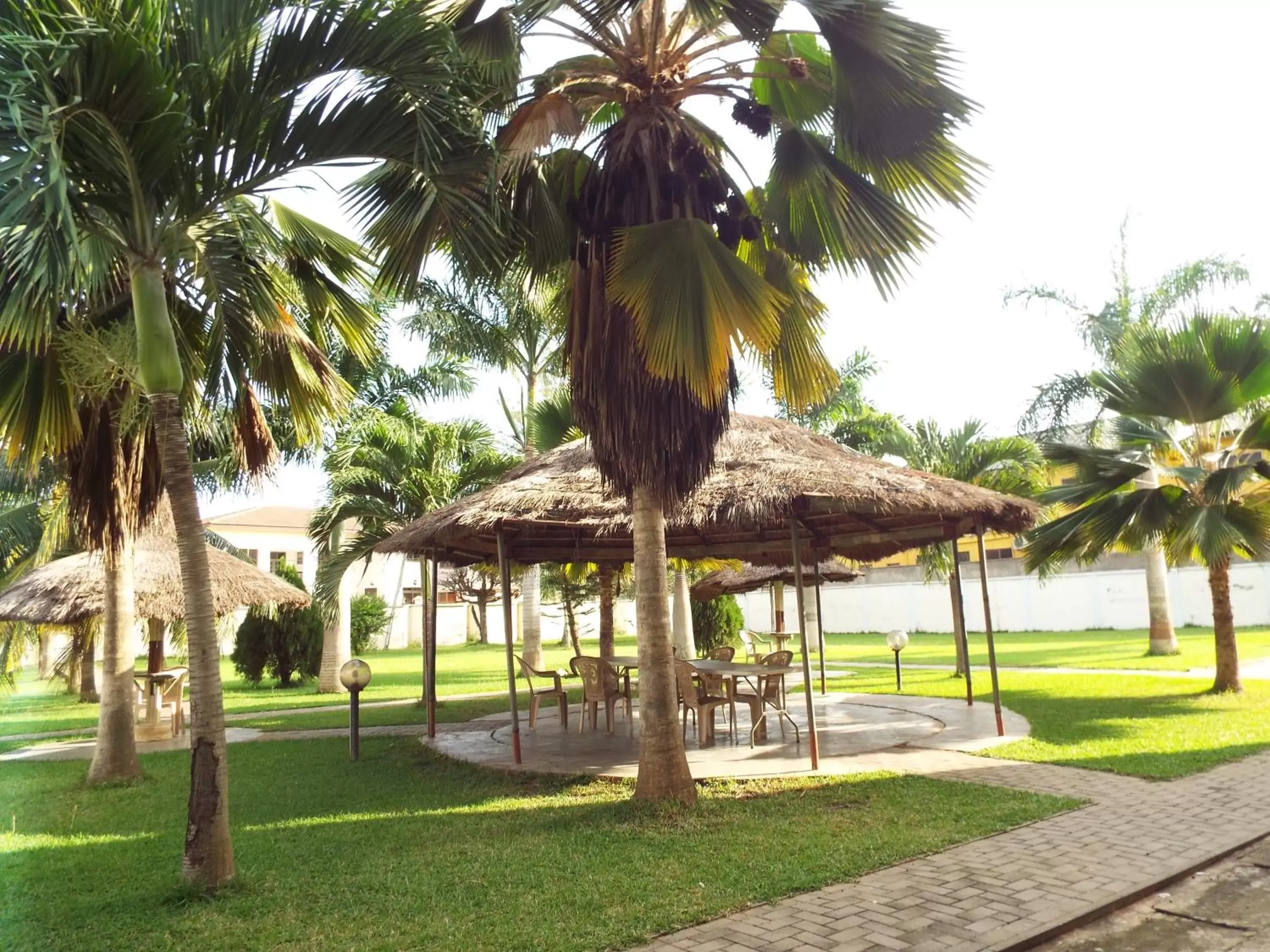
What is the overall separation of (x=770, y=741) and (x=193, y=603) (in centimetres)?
703

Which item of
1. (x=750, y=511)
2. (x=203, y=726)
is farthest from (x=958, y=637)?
(x=203, y=726)

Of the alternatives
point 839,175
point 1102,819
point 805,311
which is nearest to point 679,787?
point 1102,819

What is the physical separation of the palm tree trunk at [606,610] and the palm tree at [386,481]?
2646 millimetres

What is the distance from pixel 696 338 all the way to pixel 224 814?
168 inches

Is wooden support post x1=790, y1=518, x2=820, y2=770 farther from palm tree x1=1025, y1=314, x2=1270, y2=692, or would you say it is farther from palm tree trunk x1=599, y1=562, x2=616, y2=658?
palm tree trunk x1=599, y1=562, x2=616, y2=658

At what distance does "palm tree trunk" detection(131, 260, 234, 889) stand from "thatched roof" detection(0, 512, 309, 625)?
8.60m

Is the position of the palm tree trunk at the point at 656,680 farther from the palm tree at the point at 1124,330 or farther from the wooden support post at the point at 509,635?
the palm tree at the point at 1124,330

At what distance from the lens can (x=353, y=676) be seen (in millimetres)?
10758

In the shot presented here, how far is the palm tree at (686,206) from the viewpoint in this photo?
624 centimetres

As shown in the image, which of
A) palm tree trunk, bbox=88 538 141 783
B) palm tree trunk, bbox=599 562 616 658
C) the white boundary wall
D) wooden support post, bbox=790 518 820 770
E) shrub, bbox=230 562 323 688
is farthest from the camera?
the white boundary wall

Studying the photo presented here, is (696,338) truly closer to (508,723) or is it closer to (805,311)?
(805,311)

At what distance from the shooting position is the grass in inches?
189

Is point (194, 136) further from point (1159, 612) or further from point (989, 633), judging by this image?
point (1159, 612)

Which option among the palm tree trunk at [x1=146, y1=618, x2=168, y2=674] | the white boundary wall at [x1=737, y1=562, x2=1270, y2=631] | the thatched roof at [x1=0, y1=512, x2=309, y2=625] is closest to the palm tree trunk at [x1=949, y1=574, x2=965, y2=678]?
the white boundary wall at [x1=737, y1=562, x2=1270, y2=631]
